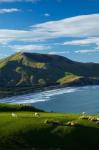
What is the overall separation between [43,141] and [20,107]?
3065 cm

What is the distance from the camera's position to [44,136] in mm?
52594

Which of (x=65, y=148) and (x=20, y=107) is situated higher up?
(x=20, y=107)

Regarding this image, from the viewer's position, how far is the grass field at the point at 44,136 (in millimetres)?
50897

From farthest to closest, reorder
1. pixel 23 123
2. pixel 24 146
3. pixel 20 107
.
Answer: pixel 20 107, pixel 23 123, pixel 24 146

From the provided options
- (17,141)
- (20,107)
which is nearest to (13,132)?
(17,141)

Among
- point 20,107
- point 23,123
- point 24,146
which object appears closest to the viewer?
point 24,146

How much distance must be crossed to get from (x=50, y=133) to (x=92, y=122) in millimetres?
7940

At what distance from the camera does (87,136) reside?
2109 inches

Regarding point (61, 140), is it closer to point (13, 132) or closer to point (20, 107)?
point (13, 132)

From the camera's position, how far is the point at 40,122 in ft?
184

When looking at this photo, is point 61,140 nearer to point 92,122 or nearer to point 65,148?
A: point 65,148

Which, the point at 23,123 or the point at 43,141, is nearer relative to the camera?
the point at 43,141

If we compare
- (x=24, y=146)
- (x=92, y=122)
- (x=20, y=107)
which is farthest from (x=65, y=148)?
(x=20, y=107)

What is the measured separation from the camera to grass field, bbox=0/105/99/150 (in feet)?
167
